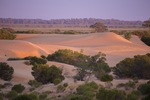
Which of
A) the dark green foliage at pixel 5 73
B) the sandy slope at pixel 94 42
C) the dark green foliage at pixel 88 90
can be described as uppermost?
the dark green foliage at pixel 88 90

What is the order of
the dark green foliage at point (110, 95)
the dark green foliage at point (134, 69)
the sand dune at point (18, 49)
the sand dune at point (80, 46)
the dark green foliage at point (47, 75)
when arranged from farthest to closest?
1. the sand dune at point (80, 46)
2. the sand dune at point (18, 49)
3. the dark green foliage at point (134, 69)
4. the dark green foliage at point (47, 75)
5. the dark green foliage at point (110, 95)

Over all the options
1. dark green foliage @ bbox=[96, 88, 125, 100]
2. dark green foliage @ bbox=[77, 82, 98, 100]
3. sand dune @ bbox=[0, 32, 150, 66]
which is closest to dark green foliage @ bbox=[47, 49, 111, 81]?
sand dune @ bbox=[0, 32, 150, 66]

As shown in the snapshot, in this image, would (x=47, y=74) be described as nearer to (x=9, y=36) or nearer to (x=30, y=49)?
(x=30, y=49)

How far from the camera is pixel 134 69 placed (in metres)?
23.6

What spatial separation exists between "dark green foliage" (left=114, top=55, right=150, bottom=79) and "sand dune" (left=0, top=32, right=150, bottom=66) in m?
13.3

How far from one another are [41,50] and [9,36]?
72.1 feet

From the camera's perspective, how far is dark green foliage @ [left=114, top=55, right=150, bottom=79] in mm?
22938

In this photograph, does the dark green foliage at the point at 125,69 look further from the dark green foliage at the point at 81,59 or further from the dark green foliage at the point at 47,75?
the dark green foliage at the point at 47,75

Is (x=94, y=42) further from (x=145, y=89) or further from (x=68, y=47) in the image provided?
(x=145, y=89)

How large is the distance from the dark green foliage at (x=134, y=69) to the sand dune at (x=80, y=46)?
13338 mm

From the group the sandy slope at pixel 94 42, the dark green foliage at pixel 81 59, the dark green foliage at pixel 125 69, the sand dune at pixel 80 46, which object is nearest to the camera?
the dark green foliage at pixel 125 69

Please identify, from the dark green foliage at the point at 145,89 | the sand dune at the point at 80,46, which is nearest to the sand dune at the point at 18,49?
the sand dune at the point at 80,46

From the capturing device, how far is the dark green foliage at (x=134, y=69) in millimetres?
22938

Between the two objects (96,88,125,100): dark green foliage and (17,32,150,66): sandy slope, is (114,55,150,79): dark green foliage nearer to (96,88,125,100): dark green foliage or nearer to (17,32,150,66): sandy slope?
(96,88,125,100): dark green foliage
